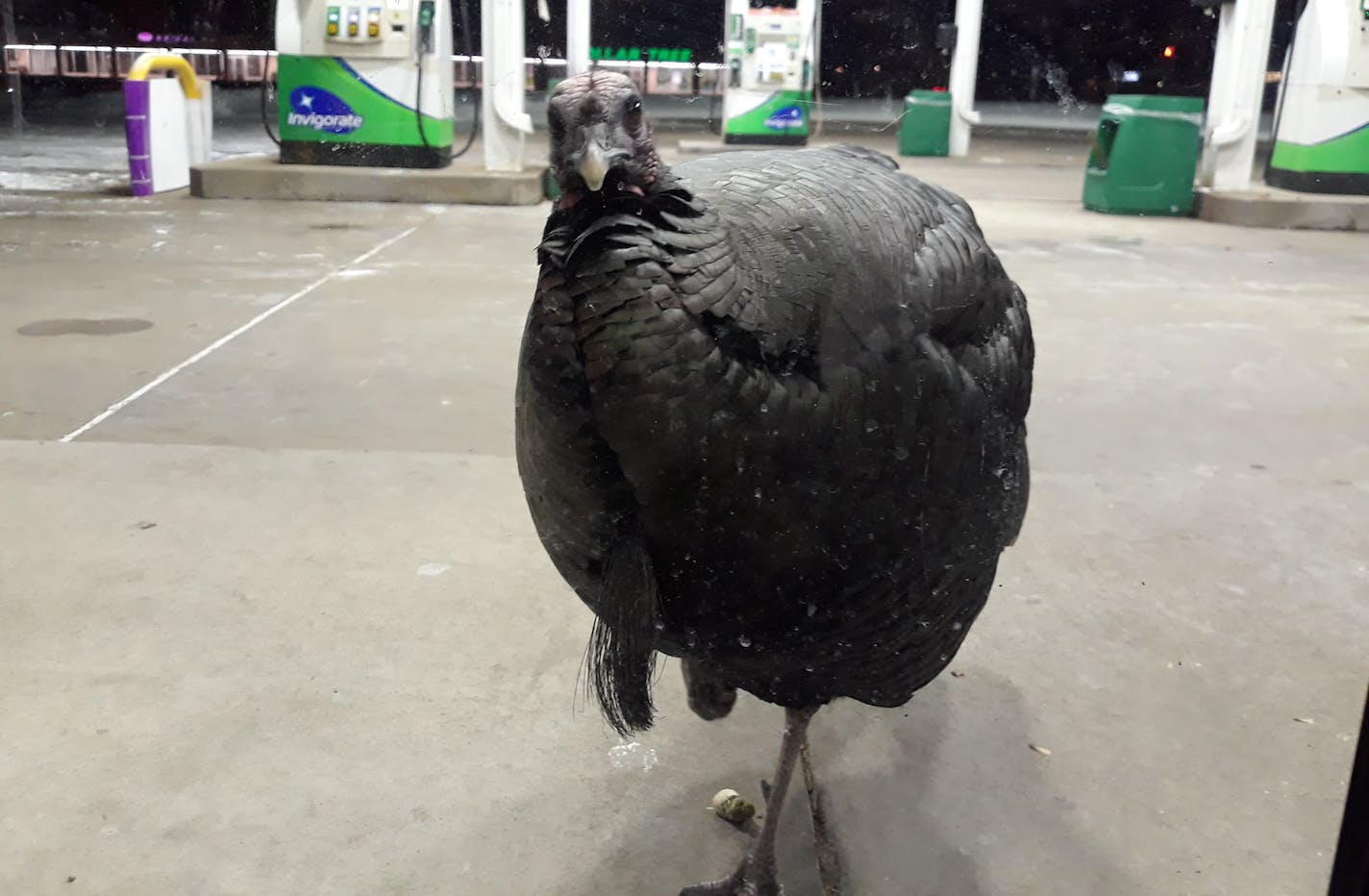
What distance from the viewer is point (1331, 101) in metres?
8.62

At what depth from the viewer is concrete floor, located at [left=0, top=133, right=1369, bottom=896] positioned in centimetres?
186

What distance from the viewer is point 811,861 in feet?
6.14

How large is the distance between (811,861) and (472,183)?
7.04 m

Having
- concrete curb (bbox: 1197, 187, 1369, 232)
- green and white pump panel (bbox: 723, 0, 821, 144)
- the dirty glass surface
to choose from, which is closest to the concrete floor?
the dirty glass surface

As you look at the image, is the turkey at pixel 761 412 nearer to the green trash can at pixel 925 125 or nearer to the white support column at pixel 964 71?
the white support column at pixel 964 71

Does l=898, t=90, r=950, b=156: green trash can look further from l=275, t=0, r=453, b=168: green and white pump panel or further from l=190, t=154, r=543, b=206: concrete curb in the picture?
l=275, t=0, r=453, b=168: green and white pump panel

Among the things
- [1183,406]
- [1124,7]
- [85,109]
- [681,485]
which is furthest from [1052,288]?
[85,109]

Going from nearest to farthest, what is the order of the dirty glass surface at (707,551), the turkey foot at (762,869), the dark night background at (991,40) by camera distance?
the dirty glass surface at (707,551) < the turkey foot at (762,869) < the dark night background at (991,40)

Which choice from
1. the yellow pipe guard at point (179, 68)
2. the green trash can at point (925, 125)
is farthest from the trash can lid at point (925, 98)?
the yellow pipe guard at point (179, 68)

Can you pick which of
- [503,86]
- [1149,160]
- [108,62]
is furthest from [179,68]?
[1149,160]

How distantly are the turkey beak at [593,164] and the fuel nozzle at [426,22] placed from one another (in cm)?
822

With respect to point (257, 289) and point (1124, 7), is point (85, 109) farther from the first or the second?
point (1124, 7)

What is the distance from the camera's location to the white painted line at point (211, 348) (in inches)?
144

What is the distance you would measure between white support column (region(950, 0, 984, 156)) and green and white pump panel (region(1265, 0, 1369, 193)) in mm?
2496
